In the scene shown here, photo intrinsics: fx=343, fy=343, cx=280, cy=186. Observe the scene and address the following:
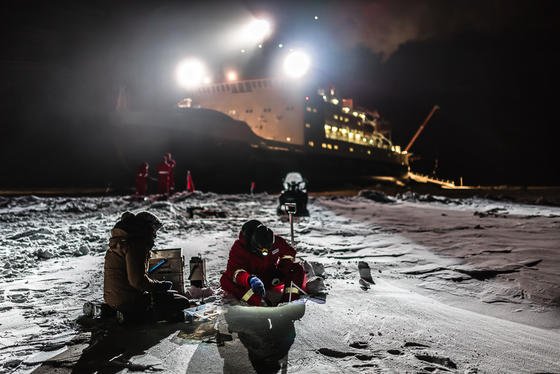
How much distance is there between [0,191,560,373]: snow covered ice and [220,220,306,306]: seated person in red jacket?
1.38ft

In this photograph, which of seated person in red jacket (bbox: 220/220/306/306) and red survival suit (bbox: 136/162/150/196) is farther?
red survival suit (bbox: 136/162/150/196)

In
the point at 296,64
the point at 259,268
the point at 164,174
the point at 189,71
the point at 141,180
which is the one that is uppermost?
the point at 296,64

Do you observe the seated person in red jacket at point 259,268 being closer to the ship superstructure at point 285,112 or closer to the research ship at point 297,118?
the research ship at point 297,118

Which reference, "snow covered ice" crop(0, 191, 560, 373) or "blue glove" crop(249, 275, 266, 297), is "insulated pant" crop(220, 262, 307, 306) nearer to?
"blue glove" crop(249, 275, 266, 297)

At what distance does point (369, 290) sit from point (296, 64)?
2000 inches

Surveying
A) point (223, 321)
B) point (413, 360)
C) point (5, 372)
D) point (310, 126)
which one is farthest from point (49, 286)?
point (310, 126)

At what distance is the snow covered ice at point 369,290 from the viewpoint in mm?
2969

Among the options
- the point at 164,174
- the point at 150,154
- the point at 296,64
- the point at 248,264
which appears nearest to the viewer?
the point at 248,264

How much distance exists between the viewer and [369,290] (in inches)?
188

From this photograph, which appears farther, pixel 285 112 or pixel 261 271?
pixel 285 112

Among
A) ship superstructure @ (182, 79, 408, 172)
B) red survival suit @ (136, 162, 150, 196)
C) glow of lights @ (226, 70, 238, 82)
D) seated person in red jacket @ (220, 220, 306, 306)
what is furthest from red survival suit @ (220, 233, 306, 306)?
glow of lights @ (226, 70, 238, 82)

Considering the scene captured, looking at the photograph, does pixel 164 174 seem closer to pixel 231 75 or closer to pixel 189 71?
pixel 231 75

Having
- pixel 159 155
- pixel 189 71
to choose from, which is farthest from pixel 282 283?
pixel 189 71

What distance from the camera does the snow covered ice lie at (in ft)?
9.74
